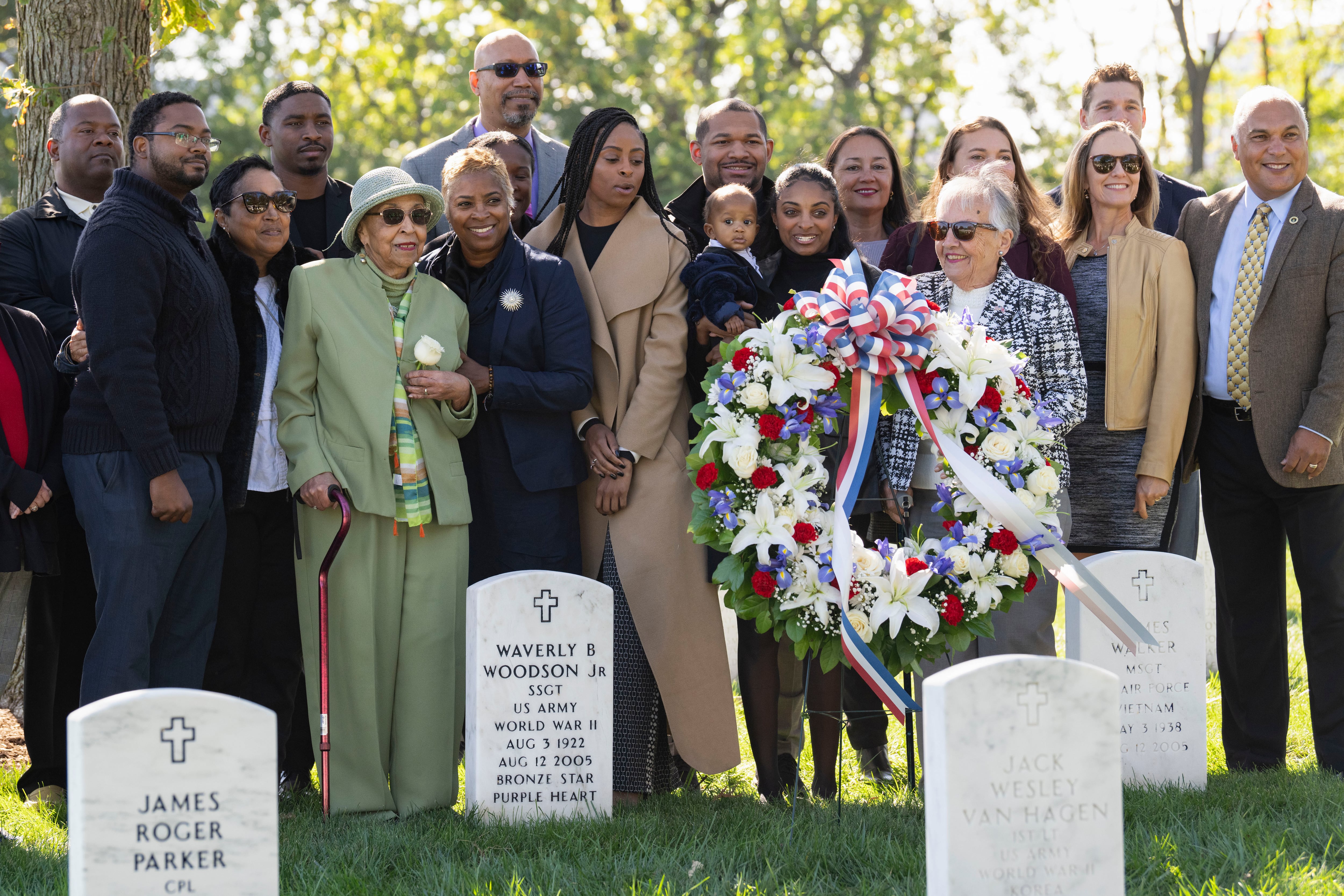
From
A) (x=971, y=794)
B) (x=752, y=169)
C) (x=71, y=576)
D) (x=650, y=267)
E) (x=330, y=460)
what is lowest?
Answer: (x=971, y=794)

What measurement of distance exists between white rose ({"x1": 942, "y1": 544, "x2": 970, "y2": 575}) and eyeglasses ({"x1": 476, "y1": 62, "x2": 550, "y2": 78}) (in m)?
3.69

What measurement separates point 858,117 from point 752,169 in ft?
51.6

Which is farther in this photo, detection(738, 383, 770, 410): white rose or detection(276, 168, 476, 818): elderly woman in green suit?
detection(276, 168, 476, 818): elderly woman in green suit

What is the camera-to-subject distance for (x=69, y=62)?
23.0 feet

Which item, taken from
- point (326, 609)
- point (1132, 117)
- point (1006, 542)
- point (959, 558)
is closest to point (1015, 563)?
point (1006, 542)

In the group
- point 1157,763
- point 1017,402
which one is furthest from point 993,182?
point 1157,763

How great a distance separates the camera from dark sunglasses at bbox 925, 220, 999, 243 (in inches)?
212

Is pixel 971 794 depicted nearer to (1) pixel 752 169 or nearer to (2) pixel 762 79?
(1) pixel 752 169

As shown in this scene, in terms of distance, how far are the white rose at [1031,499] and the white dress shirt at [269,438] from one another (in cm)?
282

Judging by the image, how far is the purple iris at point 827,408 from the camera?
4969 millimetres

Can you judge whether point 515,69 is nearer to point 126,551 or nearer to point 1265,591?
point 126,551

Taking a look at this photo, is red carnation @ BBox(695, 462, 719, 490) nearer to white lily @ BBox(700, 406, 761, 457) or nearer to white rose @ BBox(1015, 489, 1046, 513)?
white lily @ BBox(700, 406, 761, 457)

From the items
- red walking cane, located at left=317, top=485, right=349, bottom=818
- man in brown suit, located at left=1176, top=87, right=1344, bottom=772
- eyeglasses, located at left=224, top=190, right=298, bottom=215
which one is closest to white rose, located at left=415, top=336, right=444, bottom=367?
red walking cane, located at left=317, top=485, right=349, bottom=818

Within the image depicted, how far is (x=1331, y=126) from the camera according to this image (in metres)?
27.1
